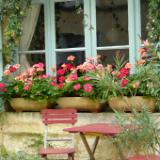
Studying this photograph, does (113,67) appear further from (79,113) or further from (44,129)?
(44,129)

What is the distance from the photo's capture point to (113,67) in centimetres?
794

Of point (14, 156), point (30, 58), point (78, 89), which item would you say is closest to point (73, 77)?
point (78, 89)

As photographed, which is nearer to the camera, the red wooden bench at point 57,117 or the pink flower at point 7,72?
the red wooden bench at point 57,117

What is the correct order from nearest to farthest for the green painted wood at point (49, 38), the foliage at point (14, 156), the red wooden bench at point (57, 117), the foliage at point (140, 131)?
the foliage at point (140, 131) < the red wooden bench at point (57, 117) < the foliage at point (14, 156) < the green painted wood at point (49, 38)

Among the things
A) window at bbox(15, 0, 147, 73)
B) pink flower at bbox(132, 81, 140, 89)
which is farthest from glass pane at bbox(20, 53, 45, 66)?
pink flower at bbox(132, 81, 140, 89)

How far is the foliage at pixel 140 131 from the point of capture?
4910 mm

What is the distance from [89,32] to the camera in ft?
26.1

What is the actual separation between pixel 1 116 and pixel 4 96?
0.34 metres

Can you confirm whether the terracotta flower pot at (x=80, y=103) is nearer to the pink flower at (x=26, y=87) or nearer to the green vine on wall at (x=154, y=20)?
Answer: the pink flower at (x=26, y=87)

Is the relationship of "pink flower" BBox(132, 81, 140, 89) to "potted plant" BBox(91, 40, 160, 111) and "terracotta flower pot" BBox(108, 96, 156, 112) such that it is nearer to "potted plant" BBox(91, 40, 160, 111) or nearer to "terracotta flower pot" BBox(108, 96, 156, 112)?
"potted plant" BBox(91, 40, 160, 111)

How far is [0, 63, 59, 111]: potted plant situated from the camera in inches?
303

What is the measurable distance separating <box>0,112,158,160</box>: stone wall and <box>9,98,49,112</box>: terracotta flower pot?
8cm

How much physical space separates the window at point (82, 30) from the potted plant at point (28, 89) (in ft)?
1.46

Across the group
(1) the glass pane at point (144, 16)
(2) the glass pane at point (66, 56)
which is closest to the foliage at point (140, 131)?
(1) the glass pane at point (144, 16)
